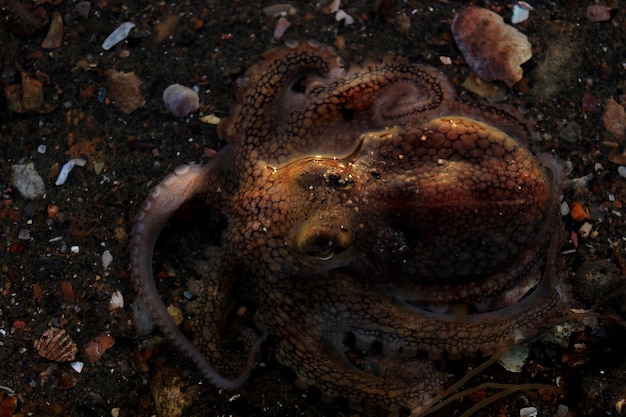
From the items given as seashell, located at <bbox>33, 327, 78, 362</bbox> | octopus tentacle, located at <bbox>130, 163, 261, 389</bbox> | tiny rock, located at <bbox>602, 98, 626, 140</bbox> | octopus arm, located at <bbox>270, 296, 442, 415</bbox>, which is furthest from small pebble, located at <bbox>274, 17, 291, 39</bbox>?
seashell, located at <bbox>33, 327, 78, 362</bbox>

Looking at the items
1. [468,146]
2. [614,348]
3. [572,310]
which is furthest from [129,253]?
[614,348]

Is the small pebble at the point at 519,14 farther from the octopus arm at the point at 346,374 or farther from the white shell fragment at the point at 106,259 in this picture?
the white shell fragment at the point at 106,259

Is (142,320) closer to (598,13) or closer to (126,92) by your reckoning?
(126,92)

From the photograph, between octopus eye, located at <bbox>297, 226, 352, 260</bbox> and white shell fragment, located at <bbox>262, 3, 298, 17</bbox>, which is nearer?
octopus eye, located at <bbox>297, 226, 352, 260</bbox>

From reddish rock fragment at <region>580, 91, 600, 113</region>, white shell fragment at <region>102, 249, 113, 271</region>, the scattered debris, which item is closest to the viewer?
the scattered debris

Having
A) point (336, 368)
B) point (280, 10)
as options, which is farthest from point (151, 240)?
point (280, 10)

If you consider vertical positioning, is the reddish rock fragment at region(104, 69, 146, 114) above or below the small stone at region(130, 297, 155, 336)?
above

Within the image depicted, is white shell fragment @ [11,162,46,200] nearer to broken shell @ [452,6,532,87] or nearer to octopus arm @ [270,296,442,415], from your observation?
octopus arm @ [270,296,442,415]
